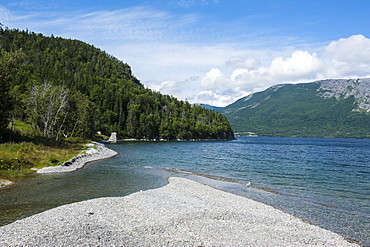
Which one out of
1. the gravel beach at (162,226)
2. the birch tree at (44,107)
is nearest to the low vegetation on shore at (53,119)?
the birch tree at (44,107)

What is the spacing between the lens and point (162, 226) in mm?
14602

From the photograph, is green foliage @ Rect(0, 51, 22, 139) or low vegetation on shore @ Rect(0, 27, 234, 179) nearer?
low vegetation on shore @ Rect(0, 27, 234, 179)

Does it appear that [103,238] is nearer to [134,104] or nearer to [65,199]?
→ [65,199]

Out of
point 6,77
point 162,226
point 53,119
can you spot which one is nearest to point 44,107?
point 53,119

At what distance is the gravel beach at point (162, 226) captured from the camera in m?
12.2

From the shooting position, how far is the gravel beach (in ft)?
40.1

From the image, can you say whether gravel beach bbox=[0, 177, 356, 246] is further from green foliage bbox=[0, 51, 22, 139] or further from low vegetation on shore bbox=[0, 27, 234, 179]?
green foliage bbox=[0, 51, 22, 139]

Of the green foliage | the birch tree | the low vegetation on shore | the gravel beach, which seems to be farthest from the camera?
the birch tree

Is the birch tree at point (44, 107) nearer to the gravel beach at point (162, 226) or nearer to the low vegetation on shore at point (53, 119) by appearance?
the low vegetation on shore at point (53, 119)

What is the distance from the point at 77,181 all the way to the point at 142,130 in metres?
142

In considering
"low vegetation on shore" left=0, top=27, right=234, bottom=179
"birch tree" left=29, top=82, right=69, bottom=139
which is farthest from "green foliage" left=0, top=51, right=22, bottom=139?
"birch tree" left=29, top=82, right=69, bottom=139

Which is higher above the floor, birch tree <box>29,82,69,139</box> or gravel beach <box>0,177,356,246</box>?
birch tree <box>29,82,69,139</box>

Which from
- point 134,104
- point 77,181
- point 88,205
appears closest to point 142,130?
point 134,104

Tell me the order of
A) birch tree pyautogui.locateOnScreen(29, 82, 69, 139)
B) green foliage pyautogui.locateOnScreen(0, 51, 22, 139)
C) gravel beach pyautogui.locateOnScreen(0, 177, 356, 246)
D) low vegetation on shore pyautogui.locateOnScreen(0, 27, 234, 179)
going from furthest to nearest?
birch tree pyautogui.locateOnScreen(29, 82, 69, 139) → green foliage pyautogui.locateOnScreen(0, 51, 22, 139) → low vegetation on shore pyautogui.locateOnScreen(0, 27, 234, 179) → gravel beach pyautogui.locateOnScreen(0, 177, 356, 246)
